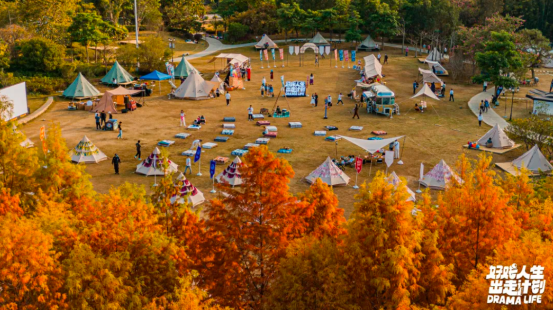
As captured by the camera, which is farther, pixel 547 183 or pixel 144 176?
pixel 144 176

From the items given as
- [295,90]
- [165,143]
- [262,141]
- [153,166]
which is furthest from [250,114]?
[153,166]

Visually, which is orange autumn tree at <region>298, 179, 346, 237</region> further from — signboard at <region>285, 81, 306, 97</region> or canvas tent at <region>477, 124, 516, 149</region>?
signboard at <region>285, 81, 306, 97</region>

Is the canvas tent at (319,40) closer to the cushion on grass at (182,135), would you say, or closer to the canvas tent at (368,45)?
the canvas tent at (368,45)

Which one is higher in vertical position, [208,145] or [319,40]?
[319,40]

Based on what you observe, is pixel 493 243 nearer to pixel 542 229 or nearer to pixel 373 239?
pixel 542 229

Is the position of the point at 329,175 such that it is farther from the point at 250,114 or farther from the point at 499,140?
the point at 250,114

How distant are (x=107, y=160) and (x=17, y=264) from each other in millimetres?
20347

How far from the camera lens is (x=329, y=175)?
32344 millimetres

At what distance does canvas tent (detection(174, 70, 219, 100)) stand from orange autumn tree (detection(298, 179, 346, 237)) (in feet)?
106

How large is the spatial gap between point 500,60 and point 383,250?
132 feet

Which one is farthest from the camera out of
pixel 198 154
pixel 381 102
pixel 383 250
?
pixel 381 102

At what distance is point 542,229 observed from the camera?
63.1 ft

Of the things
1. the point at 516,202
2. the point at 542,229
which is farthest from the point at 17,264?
the point at 516,202

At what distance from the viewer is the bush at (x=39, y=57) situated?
57.6 metres
